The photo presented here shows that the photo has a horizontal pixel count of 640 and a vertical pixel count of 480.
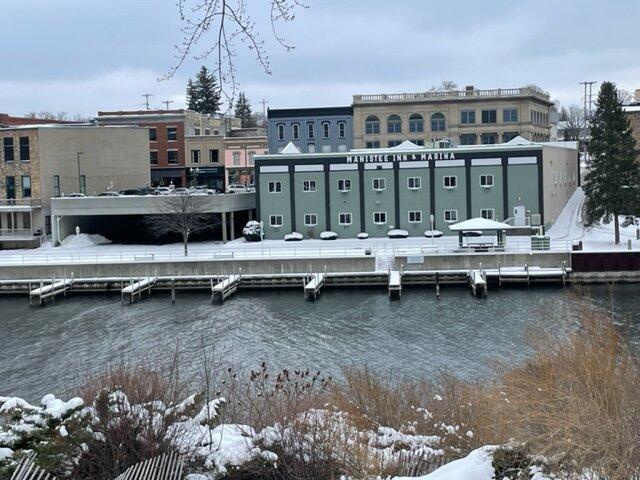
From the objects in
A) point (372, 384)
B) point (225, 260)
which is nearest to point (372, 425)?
point (372, 384)

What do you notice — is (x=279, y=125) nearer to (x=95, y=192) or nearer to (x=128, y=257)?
(x=95, y=192)

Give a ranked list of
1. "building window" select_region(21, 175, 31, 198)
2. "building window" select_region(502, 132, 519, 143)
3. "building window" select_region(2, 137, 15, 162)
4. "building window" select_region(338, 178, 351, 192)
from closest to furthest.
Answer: "building window" select_region(338, 178, 351, 192) → "building window" select_region(21, 175, 31, 198) → "building window" select_region(2, 137, 15, 162) → "building window" select_region(502, 132, 519, 143)

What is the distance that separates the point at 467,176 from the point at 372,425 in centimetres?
4989

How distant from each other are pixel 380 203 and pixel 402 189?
1848 millimetres

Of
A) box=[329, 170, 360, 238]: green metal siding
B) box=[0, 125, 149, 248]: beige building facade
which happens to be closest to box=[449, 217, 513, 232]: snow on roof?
box=[329, 170, 360, 238]: green metal siding

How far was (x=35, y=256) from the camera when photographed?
191ft

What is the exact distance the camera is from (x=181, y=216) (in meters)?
58.2

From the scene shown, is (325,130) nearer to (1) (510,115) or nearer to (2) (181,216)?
(1) (510,115)

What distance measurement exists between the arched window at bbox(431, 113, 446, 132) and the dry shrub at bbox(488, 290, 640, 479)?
67632 millimetres

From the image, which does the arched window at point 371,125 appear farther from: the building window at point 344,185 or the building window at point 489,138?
the building window at point 344,185

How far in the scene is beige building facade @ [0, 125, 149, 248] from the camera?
214ft

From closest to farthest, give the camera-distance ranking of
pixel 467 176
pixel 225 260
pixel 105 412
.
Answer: pixel 105 412
pixel 225 260
pixel 467 176

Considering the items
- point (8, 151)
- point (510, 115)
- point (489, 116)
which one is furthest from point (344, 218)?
point (8, 151)

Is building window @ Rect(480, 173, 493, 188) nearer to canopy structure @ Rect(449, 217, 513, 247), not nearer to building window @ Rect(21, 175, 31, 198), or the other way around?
canopy structure @ Rect(449, 217, 513, 247)
